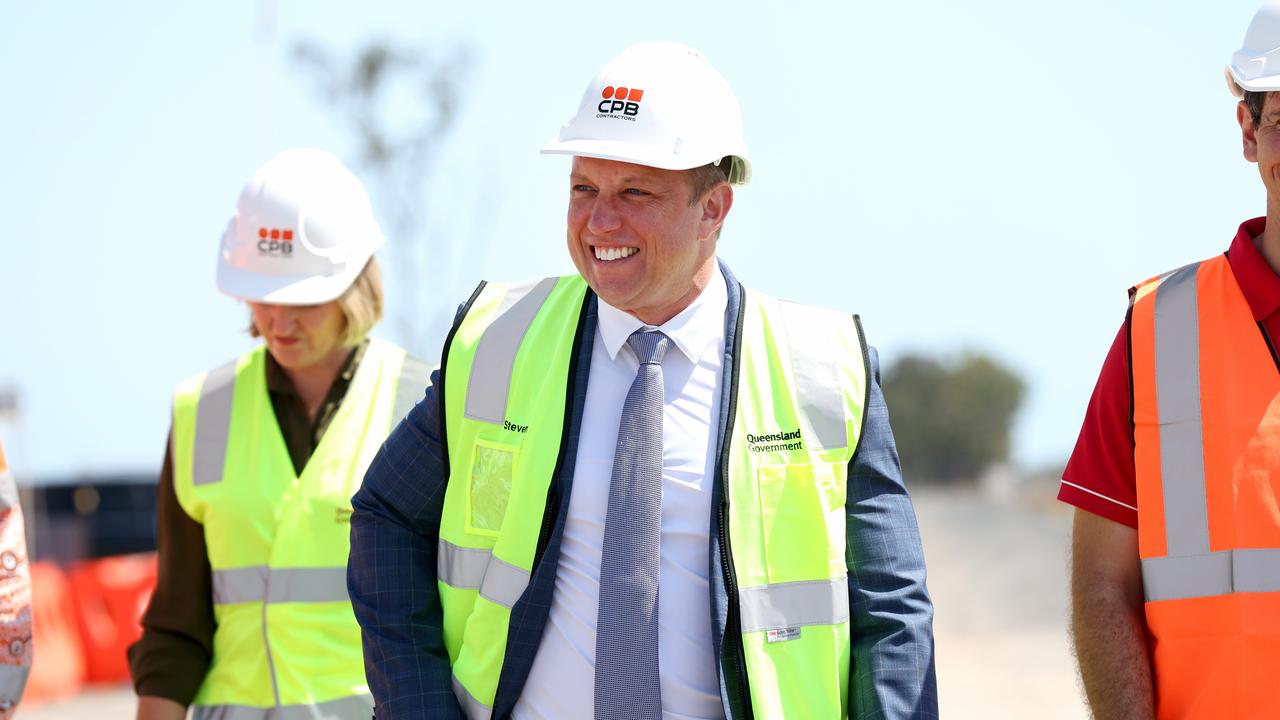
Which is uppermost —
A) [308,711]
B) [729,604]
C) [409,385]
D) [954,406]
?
[409,385]

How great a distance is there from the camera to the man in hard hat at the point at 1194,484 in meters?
3.23

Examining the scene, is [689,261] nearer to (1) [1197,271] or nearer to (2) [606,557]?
(2) [606,557]

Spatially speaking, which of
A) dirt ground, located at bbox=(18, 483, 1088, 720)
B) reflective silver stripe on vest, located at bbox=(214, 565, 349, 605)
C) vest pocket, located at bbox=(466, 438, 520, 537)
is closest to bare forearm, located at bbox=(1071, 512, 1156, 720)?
dirt ground, located at bbox=(18, 483, 1088, 720)

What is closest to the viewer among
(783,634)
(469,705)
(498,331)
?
(783,634)

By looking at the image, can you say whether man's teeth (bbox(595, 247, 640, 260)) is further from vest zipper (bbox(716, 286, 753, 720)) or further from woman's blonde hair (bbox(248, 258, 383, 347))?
woman's blonde hair (bbox(248, 258, 383, 347))

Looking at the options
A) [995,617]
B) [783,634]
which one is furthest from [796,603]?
[995,617]

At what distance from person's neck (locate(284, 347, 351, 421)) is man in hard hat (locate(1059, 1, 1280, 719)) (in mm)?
2553

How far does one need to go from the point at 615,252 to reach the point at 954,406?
7738 cm

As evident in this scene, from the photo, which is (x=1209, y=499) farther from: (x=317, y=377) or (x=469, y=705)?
(x=317, y=377)

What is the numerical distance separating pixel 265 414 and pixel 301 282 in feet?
1.49

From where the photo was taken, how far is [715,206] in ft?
12.3

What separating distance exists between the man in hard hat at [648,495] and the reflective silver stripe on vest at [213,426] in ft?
4.15

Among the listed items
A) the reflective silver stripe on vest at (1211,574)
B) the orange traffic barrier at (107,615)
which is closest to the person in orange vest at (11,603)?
the reflective silver stripe on vest at (1211,574)

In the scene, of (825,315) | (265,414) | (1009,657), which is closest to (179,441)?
(265,414)
